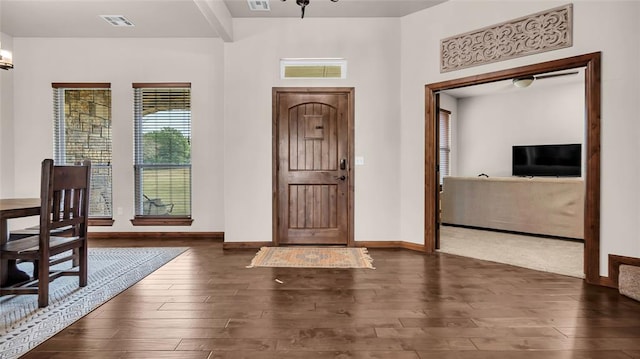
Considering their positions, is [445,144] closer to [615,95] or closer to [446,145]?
[446,145]

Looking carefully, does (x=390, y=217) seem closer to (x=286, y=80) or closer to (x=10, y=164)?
(x=286, y=80)

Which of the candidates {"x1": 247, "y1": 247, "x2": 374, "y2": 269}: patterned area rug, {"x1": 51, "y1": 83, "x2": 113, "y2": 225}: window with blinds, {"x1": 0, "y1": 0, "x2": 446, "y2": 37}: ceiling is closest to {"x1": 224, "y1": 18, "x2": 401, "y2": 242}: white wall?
{"x1": 0, "y1": 0, "x2": 446, "y2": 37}: ceiling

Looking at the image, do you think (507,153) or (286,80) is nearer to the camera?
(286,80)

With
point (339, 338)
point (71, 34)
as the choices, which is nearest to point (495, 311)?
point (339, 338)

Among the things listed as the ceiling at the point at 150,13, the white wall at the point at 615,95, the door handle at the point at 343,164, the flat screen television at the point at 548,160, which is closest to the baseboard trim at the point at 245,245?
the door handle at the point at 343,164

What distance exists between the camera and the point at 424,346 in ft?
6.42

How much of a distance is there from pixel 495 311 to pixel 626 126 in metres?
1.97

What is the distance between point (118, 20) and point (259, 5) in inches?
74.8

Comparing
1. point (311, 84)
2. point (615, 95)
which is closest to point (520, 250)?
point (615, 95)

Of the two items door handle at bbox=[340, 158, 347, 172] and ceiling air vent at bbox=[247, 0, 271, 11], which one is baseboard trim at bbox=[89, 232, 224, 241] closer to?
door handle at bbox=[340, 158, 347, 172]

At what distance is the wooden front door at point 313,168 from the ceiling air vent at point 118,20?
218 centimetres

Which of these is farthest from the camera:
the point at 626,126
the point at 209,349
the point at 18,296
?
the point at 626,126

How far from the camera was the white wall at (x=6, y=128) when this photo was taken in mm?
5005

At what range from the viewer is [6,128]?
507 centimetres
